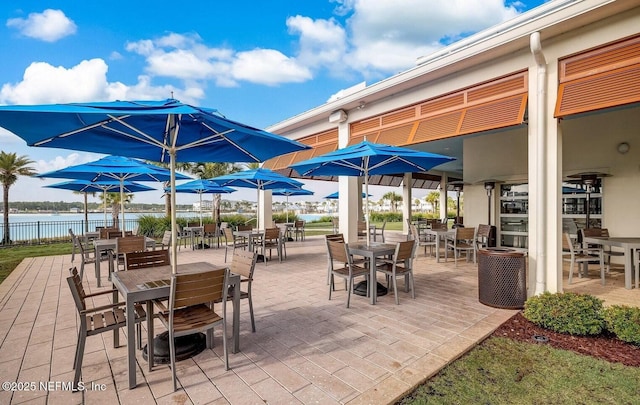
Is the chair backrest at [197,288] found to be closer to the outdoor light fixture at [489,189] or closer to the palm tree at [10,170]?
the outdoor light fixture at [489,189]

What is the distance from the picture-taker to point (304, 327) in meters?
3.70

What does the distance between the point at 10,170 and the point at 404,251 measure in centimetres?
1835

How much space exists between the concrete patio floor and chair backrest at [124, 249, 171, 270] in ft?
2.54

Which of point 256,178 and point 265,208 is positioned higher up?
point 256,178

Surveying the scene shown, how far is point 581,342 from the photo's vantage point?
10.9 feet

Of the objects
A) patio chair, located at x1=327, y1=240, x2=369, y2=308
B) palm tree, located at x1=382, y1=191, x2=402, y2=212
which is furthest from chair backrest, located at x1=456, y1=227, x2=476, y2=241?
palm tree, located at x1=382, y1=191, x2=402, y2=212

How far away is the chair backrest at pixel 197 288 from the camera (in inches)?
97.3

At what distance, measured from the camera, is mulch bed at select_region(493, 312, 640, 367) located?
3.00 metres

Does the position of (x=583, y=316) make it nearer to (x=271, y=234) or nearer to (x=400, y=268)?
(x=400, y=268)

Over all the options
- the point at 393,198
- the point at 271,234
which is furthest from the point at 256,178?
the point at 393,198

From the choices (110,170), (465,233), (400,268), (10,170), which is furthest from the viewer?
(10,170)

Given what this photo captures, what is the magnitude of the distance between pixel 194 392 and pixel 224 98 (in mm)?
16163

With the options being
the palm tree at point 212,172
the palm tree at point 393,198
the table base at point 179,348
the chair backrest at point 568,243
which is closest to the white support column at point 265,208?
the palm tree at point 212,172

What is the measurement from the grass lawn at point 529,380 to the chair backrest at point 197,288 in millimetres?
1743
